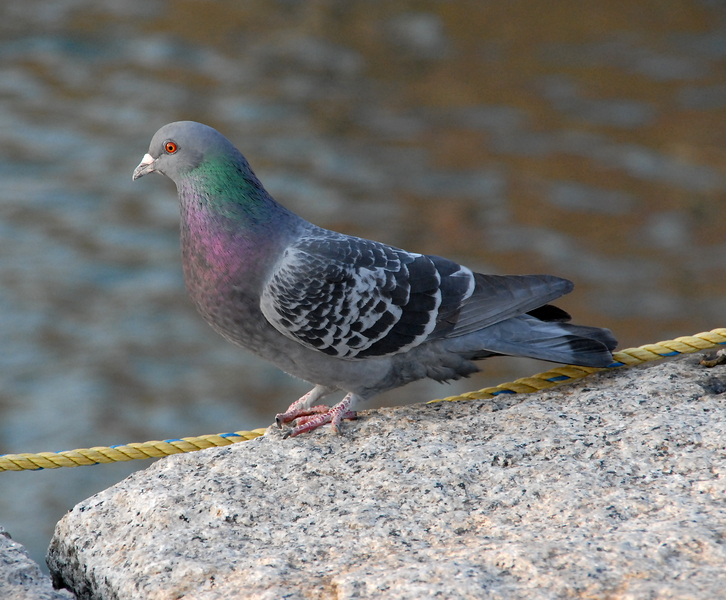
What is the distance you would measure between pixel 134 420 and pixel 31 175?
487cm

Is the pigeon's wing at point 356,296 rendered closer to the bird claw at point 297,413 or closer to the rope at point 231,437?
the bird claw at point 297,413

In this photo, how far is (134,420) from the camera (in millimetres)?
8766

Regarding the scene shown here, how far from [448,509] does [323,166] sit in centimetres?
969

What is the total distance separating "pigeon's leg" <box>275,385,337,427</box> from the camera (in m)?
4.12

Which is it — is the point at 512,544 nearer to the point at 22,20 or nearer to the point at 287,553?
the point at 287,553

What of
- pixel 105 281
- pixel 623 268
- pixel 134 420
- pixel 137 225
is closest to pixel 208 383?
pixel 134 420

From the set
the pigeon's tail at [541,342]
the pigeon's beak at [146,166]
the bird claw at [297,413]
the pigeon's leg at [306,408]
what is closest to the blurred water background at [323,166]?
the pigeon's leg at [306,408]

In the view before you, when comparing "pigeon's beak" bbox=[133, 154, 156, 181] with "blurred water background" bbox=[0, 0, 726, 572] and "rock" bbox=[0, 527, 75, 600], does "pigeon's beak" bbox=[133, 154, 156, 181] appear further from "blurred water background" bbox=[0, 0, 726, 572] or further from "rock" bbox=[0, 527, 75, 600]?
"blurred water background" bbox=[0, 0, 726, 572]

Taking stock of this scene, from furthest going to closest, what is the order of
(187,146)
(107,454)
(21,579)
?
(187,146) < (107,454) < (21,579)

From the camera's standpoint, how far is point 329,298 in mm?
4141

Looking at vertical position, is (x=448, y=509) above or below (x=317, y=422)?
below

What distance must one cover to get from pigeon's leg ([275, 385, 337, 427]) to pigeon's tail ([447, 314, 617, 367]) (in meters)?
0.68

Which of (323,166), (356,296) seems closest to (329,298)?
(356,296)

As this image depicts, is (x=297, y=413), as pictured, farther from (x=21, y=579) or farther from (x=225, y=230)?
(x=21, y=579)
